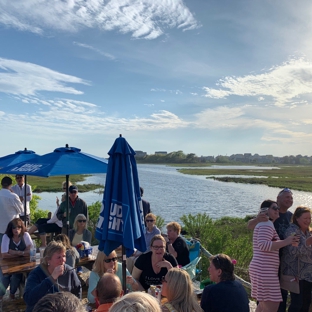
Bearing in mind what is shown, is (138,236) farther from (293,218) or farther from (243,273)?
(243,273)

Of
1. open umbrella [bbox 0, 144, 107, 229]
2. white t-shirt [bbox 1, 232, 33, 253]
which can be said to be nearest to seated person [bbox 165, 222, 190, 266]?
open umbrella [bbox 0, 144, 107, 229]

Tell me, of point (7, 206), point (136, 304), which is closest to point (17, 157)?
point (7, 206)

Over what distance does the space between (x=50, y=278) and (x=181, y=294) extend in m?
1.38

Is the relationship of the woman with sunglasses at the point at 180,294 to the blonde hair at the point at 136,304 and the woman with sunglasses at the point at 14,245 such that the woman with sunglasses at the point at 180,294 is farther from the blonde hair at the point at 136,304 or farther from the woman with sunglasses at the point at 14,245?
the woman with sunglasses at the point at 14,245

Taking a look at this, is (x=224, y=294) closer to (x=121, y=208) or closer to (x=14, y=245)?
(x=121, y=208)

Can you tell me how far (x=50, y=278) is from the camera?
127 inches

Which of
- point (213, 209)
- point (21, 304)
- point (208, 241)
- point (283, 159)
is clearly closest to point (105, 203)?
point (21, 304)

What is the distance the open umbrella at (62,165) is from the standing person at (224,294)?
281cm

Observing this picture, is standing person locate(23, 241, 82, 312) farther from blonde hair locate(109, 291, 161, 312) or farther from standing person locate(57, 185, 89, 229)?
standing person locate(57, 185, 89, 229)

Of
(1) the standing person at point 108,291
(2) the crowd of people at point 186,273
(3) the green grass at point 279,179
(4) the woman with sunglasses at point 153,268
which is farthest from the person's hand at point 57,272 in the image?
(3) the green grass at point 279,179

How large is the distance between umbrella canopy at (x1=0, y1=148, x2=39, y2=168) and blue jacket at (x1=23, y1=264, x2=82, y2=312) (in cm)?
404

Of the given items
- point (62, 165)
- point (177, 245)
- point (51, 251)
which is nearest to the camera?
point (51, 251)

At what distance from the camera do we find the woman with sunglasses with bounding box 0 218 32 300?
4.88 meters

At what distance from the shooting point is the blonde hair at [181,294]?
276cm
